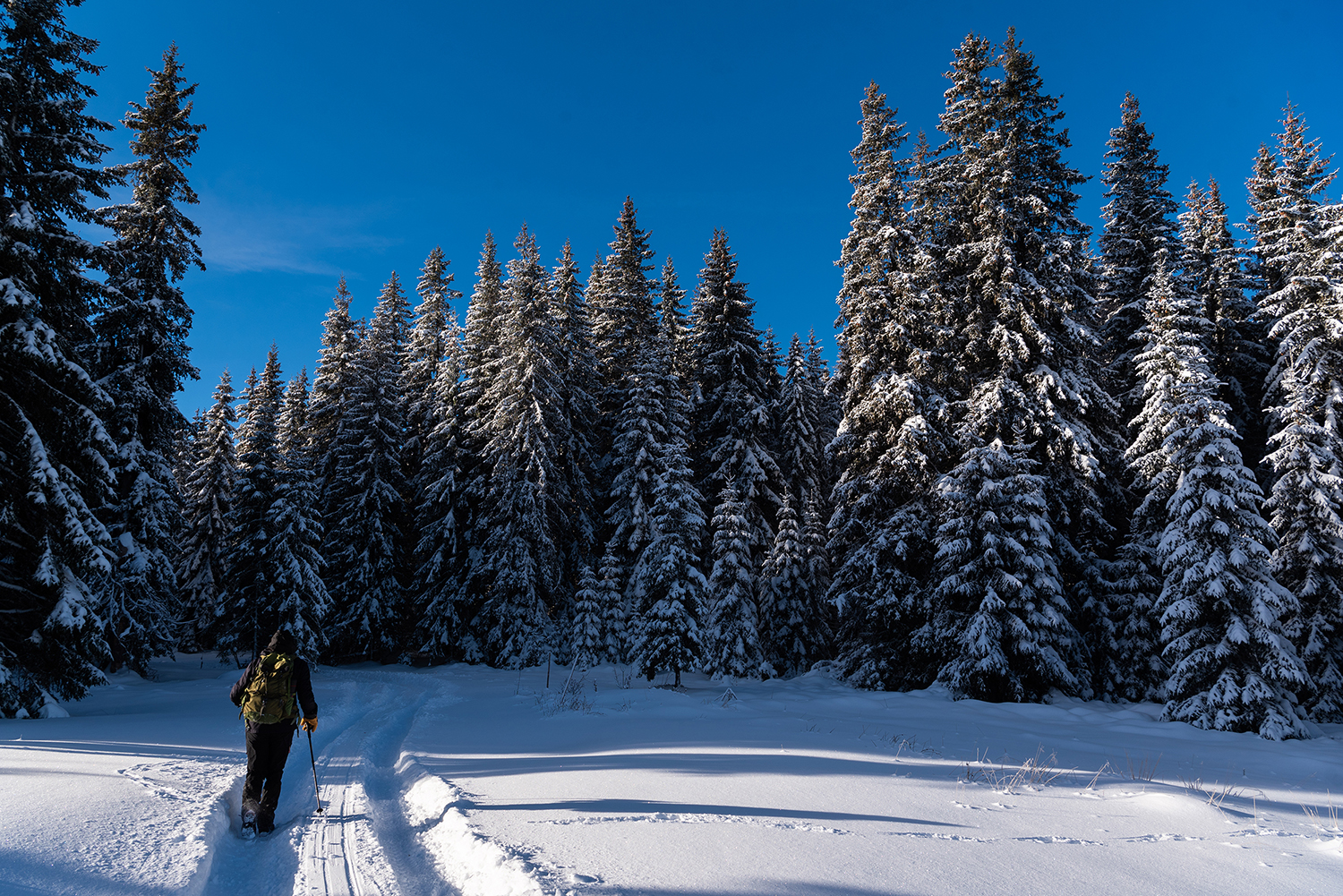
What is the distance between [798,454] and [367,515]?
18647mm

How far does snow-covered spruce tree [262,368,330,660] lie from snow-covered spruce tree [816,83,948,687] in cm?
1830

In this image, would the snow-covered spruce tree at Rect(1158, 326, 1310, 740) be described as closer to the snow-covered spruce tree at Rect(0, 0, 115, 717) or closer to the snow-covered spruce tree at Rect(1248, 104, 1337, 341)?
the snow-covered spruce tree at Rect(1248, 104, 1337, 341)

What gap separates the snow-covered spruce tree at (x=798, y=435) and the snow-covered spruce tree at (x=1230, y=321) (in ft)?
45.2

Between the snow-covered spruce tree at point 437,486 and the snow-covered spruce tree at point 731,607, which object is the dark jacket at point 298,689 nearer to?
the snow-covered spruce tree at point 731,607

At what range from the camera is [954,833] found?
16.1 feet

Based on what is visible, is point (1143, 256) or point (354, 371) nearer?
point (1143, 256)

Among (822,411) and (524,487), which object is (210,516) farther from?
(822,411)

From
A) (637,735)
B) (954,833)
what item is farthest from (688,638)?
(954,833)

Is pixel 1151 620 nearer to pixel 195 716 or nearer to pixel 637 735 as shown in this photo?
pixel 637 735

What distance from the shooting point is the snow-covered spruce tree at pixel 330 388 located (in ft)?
96.6

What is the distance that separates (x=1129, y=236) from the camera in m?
23.5

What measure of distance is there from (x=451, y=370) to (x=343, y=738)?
21.7 metres

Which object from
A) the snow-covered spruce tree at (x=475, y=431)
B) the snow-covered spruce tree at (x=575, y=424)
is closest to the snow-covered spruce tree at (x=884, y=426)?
the snow-covered spruce tree at (x=575, y=424)

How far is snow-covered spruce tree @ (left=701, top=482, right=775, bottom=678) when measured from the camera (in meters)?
22.1
